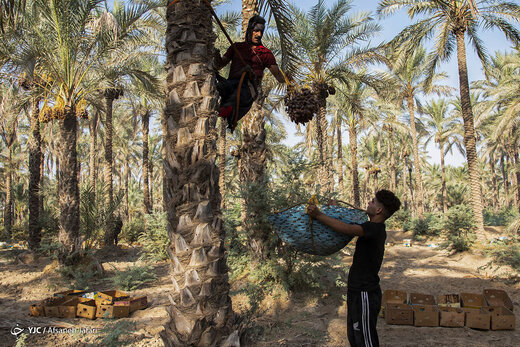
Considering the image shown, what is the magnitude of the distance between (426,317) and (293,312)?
6.89 feet

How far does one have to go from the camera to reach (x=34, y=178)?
41.4 feet

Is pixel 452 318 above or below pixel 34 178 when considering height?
below

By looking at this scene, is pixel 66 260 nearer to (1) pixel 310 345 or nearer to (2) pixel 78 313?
(2) pixel 78 313

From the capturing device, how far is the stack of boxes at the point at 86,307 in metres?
5.56

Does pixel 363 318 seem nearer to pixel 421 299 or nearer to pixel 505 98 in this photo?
pixel 421 299

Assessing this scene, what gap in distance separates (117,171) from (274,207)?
1860 inches

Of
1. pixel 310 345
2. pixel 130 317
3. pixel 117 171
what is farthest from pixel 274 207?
pixel 117 171

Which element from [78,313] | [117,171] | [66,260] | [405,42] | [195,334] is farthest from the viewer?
[117,171]

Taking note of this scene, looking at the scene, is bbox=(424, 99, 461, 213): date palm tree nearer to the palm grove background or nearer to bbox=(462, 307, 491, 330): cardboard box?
the palm grove background

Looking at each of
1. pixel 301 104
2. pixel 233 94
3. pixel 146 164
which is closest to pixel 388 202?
pixel 233 94

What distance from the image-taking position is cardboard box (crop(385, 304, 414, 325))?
523 centimetres

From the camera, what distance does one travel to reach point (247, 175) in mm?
7867

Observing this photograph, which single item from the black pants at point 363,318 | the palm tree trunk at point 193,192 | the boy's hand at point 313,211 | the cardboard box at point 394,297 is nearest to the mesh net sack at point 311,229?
the boy's hand at point 313,211

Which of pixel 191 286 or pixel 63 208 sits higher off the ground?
pixel 63 208
